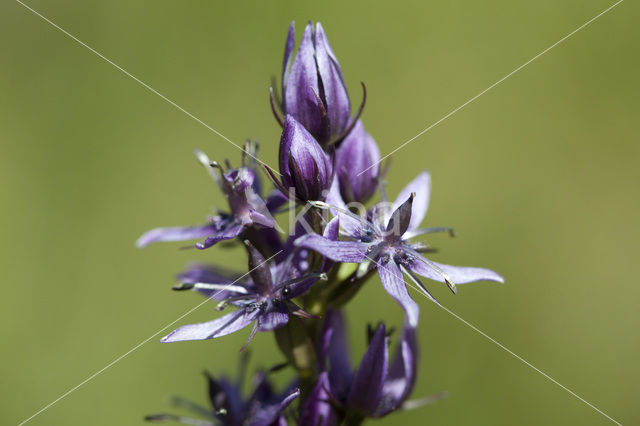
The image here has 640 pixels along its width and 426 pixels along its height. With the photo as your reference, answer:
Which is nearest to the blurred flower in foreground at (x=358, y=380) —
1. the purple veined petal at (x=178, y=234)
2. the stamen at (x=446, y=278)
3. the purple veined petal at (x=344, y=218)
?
the stamen at (x=446, y=278)

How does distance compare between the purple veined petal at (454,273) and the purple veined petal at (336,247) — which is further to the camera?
the purple veined petal at (454,273)

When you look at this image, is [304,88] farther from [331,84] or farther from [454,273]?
[454,273]

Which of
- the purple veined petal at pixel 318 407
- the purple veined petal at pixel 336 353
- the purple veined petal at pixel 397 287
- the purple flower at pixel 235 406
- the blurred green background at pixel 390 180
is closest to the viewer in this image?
the purple veined petal at pixel 397 287

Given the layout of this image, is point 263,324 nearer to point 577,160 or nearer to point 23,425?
point 23,425

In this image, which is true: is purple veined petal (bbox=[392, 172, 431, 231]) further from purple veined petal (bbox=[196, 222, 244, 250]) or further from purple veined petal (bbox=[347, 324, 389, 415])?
purple veined petal (bbox=[196, 222, 244, 250])

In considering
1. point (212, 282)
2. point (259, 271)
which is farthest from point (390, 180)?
point (259, 271)

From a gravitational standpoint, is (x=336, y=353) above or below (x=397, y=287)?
below

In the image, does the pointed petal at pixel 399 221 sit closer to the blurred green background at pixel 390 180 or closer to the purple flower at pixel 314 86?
the purple flower at pixel 314 86
